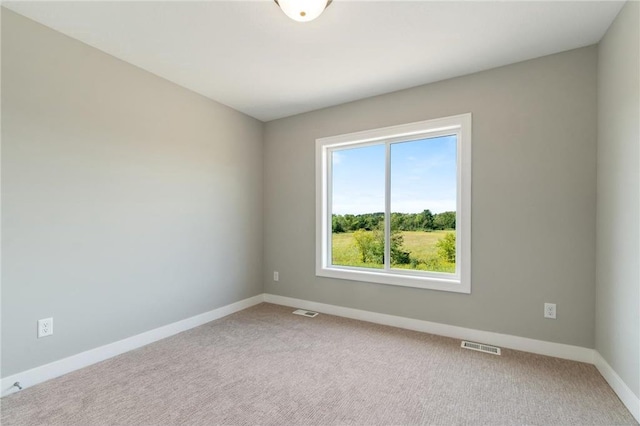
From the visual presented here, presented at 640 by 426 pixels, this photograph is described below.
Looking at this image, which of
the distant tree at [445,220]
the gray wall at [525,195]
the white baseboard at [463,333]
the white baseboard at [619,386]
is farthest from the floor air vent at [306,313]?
the white baseboard at [619,386]

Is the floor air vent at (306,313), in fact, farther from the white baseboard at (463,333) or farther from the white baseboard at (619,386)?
the white baseboard at (619,386)

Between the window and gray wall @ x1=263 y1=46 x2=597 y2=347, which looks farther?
the window

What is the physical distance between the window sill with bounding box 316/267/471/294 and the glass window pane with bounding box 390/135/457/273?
0.13 m

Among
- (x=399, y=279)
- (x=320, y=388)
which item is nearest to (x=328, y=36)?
(x=399, y=279)

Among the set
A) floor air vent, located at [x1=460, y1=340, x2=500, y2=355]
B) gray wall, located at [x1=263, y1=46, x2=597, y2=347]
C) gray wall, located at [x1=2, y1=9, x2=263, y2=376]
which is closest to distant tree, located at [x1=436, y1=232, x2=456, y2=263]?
gray wall, located at [x1=263, y1=46, x2=597, y2=347]

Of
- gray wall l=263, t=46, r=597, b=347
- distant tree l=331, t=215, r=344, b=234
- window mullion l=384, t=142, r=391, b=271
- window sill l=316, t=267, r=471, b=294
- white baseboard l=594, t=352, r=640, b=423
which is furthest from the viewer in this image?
distant tree l=331, t=215, r=344, b=234

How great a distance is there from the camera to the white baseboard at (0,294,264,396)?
6.29 ft

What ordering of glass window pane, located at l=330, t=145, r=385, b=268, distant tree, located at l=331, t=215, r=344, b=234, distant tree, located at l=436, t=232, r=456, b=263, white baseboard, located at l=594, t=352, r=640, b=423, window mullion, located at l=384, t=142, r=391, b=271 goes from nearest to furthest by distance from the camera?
white baseboard, located at l=594, t=352, r=640, b=423
distant tree, located at l=436, t=232, r=456, b=263
window mullion, located at l=384, t=142, r=391, b=271
glass window pane, located at l=330, t=145, r=385, b=268
distant tree, located at l=331, t=215, r=344, b=234

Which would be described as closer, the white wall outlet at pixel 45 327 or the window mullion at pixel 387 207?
the white wall outlet at pixel 45 327

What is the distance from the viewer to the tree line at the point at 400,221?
2.96 meters

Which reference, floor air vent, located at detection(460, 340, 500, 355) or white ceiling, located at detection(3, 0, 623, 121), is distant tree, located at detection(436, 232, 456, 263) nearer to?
floor air vent, located at detection(460, 340, 500, 355)

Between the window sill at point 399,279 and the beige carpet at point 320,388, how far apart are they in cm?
48

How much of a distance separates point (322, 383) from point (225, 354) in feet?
2.99

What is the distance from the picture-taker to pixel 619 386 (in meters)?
1.83
